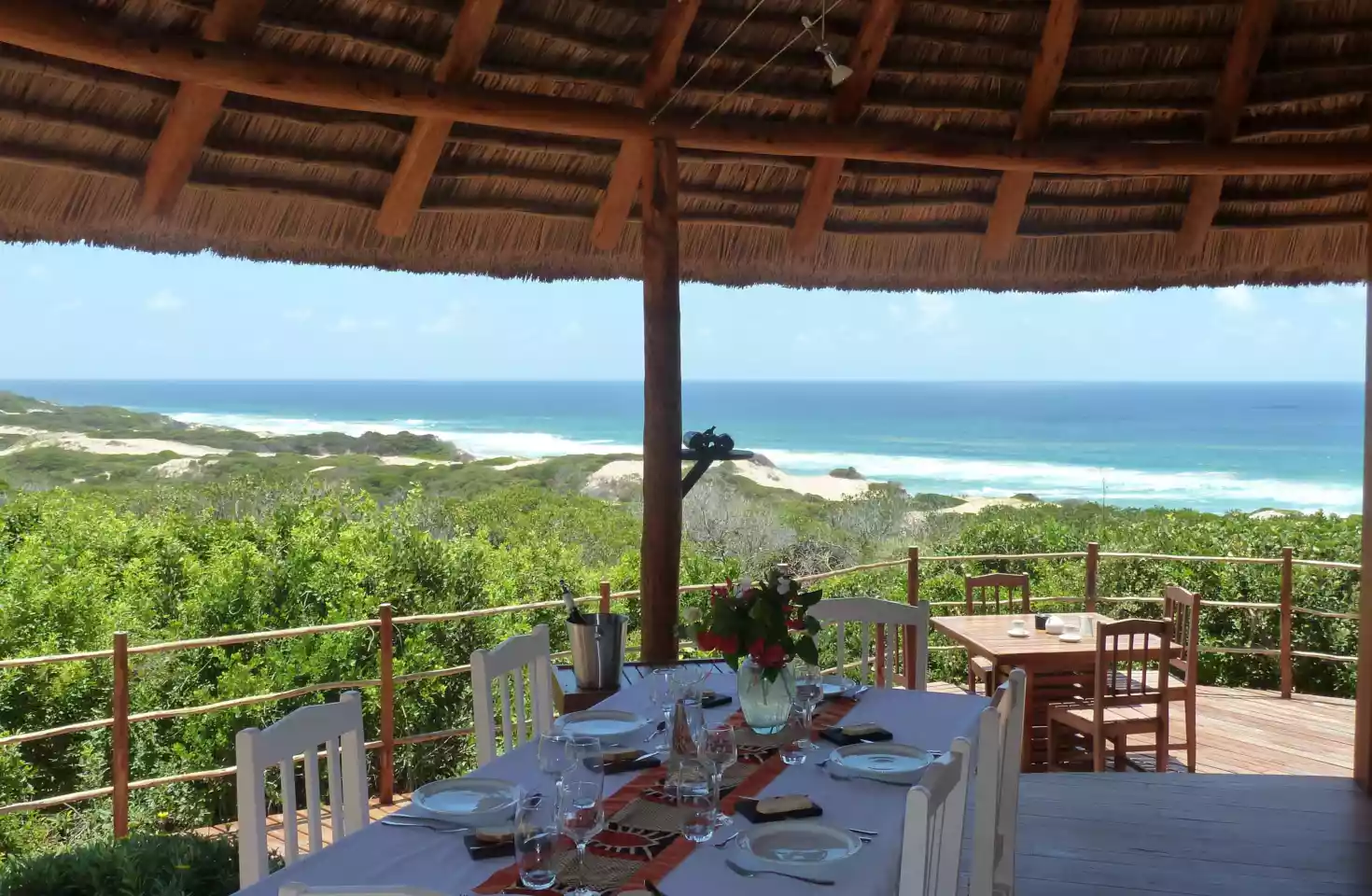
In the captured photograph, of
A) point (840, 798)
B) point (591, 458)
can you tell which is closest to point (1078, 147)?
point (840, 798)

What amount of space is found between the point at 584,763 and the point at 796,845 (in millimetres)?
379

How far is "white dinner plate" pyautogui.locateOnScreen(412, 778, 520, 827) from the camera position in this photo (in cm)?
199

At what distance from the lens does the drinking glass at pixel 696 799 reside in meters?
1.93

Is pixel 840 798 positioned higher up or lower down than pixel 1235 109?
lower down

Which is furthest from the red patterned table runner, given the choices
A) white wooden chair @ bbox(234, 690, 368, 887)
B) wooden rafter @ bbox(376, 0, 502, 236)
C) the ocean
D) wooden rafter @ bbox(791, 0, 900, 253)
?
the ocean

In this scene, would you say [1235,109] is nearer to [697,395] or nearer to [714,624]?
[714,624]

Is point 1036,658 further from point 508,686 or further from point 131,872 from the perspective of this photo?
point 131,872

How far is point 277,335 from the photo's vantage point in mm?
33000

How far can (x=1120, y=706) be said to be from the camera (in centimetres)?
431

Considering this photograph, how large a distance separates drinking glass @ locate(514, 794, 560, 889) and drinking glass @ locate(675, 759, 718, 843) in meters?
0.31

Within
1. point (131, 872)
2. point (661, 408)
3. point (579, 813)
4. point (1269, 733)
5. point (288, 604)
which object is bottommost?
point (1269, 733)

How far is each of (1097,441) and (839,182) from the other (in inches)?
1065

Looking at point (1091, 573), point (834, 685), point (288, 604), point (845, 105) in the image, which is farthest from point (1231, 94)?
point (288, 604)

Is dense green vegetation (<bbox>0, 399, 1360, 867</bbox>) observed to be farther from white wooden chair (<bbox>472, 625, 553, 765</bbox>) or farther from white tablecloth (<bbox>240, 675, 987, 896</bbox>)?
white wooden chair (<bbox>472, 625, 553, 765</bbox>)
